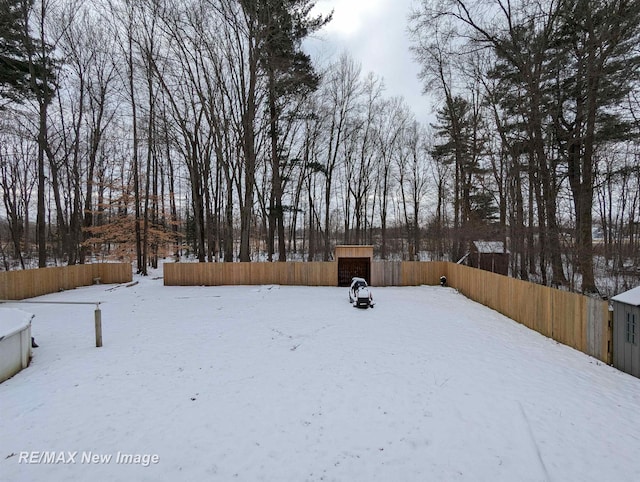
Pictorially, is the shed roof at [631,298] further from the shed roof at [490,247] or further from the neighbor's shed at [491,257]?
the shed roof at [490,247]

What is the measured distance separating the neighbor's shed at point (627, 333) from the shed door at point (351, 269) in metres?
9.85

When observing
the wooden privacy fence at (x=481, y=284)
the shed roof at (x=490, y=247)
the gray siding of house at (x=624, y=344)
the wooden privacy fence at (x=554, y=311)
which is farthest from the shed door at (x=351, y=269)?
the gray siding of house at (x=624, y=344)

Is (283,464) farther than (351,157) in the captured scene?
No

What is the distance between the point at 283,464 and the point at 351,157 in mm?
22934

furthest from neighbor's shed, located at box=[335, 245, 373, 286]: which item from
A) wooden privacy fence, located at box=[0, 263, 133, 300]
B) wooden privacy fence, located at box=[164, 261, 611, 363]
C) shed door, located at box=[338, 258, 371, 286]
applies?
wooden privacy fence, located at box=[0, 263, 133, 300]

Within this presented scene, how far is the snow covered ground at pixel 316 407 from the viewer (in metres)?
2.90

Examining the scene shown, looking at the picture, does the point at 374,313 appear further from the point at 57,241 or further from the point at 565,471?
the point at 57,241

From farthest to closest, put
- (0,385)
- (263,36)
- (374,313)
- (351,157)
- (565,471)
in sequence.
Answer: (351,157)
(263,36)
(374,313)
(0,385)
(565,471)

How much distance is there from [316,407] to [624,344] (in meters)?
5.17

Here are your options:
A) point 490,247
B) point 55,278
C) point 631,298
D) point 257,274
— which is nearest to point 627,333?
point 631,298

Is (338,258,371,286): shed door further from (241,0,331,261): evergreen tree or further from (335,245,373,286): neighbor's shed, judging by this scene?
(241,0,331,261): evergreen tree

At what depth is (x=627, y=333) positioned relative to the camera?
4.88 m

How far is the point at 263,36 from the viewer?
44.7ft

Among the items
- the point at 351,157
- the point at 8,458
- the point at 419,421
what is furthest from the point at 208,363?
the point at 351,157
